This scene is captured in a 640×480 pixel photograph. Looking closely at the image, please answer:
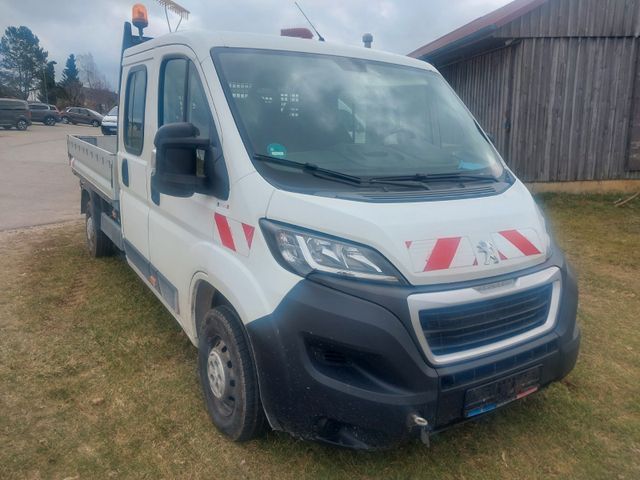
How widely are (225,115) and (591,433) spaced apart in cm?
273

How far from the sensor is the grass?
2805mm

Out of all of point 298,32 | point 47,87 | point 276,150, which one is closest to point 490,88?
point 298,32

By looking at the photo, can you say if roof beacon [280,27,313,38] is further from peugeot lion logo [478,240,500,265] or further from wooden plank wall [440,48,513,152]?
wooden plank wall [440,48,513,152]

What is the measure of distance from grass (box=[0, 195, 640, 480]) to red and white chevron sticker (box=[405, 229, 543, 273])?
1130mm

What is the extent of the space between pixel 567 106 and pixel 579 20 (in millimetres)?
1590

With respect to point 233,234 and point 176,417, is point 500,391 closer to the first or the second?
point 233,234

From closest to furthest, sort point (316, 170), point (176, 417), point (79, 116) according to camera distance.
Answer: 1. point (316, 170)
2. point (176, 417)
3. point (79, 116)

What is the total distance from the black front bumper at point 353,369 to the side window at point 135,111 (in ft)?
7.68

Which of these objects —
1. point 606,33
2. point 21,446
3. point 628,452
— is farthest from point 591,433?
point 606,33

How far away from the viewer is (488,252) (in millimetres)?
2537

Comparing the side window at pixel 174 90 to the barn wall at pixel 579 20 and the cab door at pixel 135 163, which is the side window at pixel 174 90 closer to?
the cab door at pixel 135 163

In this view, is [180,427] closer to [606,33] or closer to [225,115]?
[225,115]

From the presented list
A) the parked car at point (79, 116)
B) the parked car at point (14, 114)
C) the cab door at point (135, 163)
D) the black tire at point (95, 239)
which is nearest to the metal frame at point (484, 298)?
the cab door at point (135, 163)

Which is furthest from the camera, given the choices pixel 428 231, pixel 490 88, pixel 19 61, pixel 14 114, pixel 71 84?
pixel 71 84
